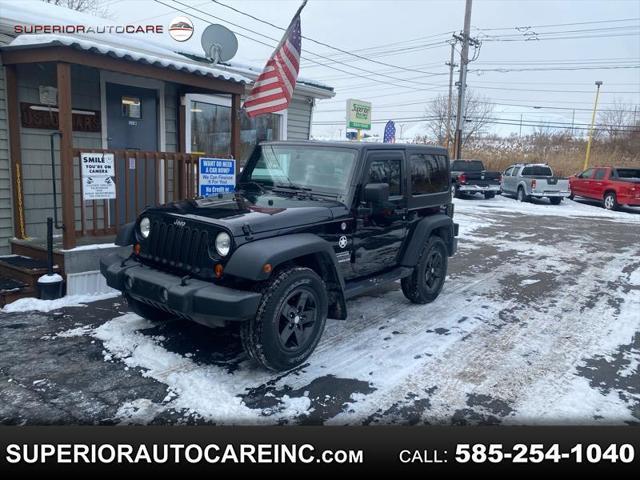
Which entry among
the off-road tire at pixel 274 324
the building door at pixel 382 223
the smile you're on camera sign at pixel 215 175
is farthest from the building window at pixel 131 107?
the off-road tire at pixel 274 324

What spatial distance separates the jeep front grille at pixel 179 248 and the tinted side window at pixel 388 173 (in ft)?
6.22

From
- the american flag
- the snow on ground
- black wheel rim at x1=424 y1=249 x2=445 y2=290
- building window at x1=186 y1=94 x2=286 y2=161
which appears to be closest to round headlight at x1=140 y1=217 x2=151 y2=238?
the snow on ground

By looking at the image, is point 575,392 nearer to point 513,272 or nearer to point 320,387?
point 320,387

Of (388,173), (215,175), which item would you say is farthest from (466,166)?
(388,173)

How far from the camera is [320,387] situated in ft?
13.2

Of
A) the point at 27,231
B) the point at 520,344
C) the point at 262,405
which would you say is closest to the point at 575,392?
the point at 520,344

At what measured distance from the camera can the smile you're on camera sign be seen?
7.74 m

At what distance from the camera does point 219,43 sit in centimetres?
885

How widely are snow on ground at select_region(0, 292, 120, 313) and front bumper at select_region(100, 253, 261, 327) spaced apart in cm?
162

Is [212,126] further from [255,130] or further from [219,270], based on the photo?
[219,270]

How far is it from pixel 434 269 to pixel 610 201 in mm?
16452

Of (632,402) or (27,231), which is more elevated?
(27,231)

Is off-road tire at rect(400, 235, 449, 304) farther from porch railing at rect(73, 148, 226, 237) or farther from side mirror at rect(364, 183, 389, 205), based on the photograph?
porch railing at rect(73, 148, 226, 237)

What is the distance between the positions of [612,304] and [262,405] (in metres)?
5.05
